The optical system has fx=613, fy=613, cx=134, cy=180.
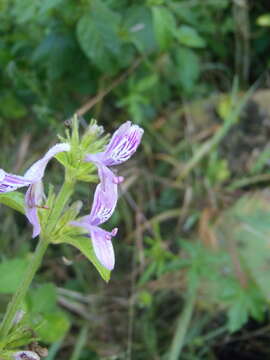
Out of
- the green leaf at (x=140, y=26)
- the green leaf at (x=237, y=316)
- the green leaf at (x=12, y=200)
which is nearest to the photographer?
the green leaf at (x=12, y=200)

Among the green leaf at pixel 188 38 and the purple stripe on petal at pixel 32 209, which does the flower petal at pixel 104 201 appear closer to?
the purple stripe on petal at pixel 32 209

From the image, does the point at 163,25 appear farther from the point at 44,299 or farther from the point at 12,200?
the point at 12,200

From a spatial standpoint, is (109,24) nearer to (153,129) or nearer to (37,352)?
(153,129)

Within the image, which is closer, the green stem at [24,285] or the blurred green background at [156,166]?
the green stem at [24,285]

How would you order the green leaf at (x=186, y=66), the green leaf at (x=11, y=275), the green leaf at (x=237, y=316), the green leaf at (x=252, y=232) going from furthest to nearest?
the green leaf at (x=186, y=66) < the green leaf at (x=252, y=232) < the green leaf at (x=237, y=316) < the green leaf at (x=11, y=275)

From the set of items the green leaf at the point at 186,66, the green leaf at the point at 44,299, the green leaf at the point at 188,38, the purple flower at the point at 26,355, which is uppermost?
the purple flower at the point at 26,355

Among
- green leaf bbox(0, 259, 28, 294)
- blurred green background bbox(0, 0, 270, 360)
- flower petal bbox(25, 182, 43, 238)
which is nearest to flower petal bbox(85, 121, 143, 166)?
flower petal bbox(25, 182, 43, 238)

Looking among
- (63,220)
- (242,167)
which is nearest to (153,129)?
(242,167)

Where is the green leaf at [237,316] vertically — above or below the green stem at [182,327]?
above

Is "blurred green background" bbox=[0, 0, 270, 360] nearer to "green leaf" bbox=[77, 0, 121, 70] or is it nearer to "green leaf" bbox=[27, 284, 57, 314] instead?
"green leaf" bbox=[77, 0, 121, 70]

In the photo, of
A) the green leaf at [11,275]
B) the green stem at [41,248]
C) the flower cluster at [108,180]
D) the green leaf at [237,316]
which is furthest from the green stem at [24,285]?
the green leaf at [237,316]
